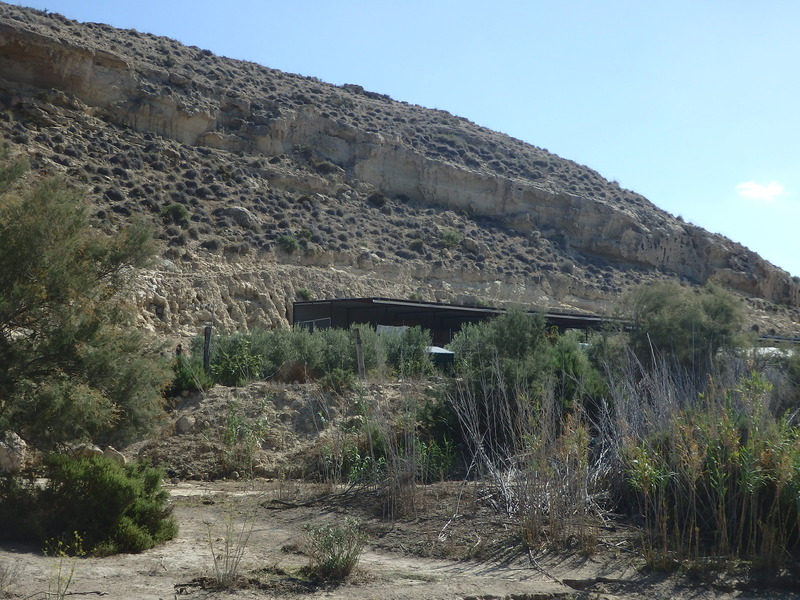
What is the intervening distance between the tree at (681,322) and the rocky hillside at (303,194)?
54.1 ft

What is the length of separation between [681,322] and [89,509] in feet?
52.9

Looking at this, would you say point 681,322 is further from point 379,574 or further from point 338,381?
point 379,574

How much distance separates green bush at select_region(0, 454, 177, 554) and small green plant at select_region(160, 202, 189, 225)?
27.6 metres

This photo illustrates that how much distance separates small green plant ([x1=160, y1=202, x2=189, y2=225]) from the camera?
35250mm

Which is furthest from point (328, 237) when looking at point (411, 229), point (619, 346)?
point (619, 346)

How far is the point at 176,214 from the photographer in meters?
35.6

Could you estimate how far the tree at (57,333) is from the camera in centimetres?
903

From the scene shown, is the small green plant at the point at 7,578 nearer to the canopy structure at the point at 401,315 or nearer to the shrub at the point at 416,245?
the canopy structure at the point at 401,315

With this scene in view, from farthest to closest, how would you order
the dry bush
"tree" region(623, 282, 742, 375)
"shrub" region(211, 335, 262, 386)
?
"tree" region(623, 282, 742, 375), "shrub" region(211, 335, 262, 386), the dry bush

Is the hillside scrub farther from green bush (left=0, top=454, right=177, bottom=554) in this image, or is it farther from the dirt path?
green bush (left=0, top=454, right=177, bottom=554)

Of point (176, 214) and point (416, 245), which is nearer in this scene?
point (176, 214)

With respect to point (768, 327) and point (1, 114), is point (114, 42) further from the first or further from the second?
point (768, 327)

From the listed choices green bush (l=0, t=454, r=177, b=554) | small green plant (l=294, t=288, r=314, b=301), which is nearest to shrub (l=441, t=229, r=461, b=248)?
small green plant (l=294, t=288, r=314, b=301)

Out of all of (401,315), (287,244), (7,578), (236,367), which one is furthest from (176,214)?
(7,578)
